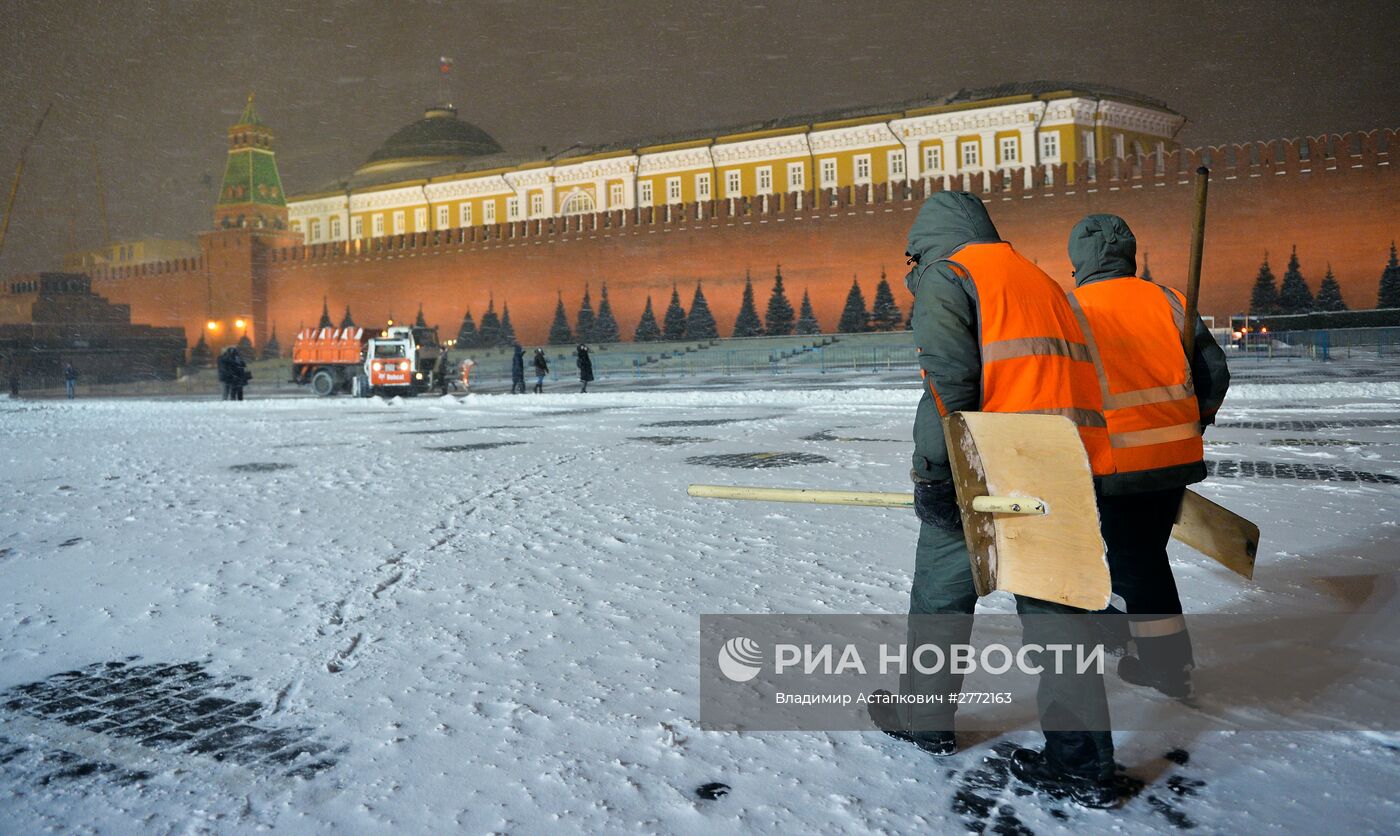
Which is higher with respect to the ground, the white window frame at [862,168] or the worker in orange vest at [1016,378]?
the white window frame at [862,168]

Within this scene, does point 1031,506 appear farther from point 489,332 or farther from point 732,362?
point 489,332

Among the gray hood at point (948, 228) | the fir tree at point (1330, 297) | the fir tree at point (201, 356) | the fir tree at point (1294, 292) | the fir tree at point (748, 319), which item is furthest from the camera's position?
the fir tree at point (201, 356)

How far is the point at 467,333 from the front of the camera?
39.9 meters

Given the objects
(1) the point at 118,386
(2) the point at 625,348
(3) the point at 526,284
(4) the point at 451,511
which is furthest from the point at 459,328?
(4) the point at 451,511

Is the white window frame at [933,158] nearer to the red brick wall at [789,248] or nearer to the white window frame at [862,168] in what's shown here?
the white window frame at [862,168]

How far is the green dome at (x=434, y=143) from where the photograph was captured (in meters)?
60.2

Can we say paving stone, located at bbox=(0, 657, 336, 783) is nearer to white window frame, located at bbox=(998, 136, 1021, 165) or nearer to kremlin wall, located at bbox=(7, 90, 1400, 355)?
kremlin wall, located at bbox=(7, 90, 1400, 355)

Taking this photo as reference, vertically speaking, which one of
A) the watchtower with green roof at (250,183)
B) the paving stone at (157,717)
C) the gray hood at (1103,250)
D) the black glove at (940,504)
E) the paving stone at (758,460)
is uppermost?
the watchtower with green roof at (250,183)

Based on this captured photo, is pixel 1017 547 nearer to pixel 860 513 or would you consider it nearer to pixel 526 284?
pixel 860 513

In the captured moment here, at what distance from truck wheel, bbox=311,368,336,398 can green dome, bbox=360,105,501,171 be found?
38599 millimetres

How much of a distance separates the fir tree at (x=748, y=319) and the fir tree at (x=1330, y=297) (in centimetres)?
1658

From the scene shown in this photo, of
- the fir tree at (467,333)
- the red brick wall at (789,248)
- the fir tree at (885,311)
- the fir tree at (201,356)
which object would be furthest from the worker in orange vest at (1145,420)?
the fir tree at (201,356)

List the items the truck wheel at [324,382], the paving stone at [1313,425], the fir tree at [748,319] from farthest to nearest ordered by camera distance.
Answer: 1. the fir tree at [748,319]
2. the truck wheel at [324,382]
3. the paving stone at [1313,425]

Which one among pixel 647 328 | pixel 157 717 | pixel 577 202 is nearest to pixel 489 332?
pixel 647 328
